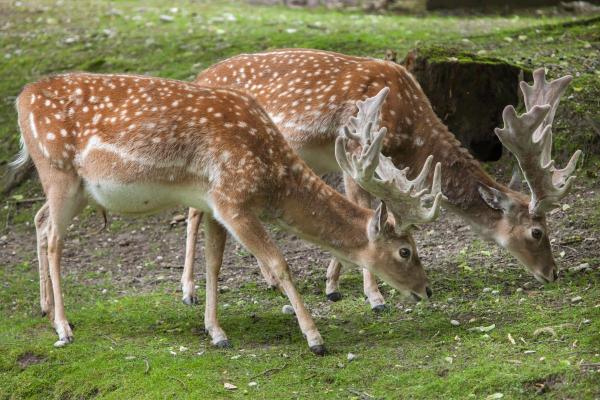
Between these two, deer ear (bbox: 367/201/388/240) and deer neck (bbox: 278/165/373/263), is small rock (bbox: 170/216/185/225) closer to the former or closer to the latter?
deer neck (bbox: 278/165/373/263)

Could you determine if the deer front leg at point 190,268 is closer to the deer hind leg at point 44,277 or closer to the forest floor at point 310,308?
the forest floor at point 310,308

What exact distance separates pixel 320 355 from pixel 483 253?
7.17 ft

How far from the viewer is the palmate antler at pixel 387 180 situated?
6.16 m

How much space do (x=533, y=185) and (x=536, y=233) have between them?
1.21 ft

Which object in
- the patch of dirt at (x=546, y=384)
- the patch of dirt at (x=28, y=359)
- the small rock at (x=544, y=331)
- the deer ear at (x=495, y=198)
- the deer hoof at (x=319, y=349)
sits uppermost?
the deer ear at (x=495, y=198)

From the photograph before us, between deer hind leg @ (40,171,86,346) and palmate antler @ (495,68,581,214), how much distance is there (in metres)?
2.92

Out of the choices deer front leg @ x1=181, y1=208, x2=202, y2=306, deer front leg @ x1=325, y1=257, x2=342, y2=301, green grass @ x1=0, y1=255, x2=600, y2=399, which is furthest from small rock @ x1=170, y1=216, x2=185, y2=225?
deer front leg @ x1=325, y1=257, x2=342, y2=301

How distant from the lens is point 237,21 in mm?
13531

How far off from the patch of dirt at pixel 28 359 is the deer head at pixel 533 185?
129 inches

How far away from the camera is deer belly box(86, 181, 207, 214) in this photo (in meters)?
6.73

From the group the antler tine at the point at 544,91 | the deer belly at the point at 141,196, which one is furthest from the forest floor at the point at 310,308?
the antler tine at the point at 544,91

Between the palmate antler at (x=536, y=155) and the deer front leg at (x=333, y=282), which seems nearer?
the palmate antler at (x=536, y=155)

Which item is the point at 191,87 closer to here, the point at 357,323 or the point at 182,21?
the point at 357,323

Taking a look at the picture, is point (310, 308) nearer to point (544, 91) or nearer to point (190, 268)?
point (190, 268)
